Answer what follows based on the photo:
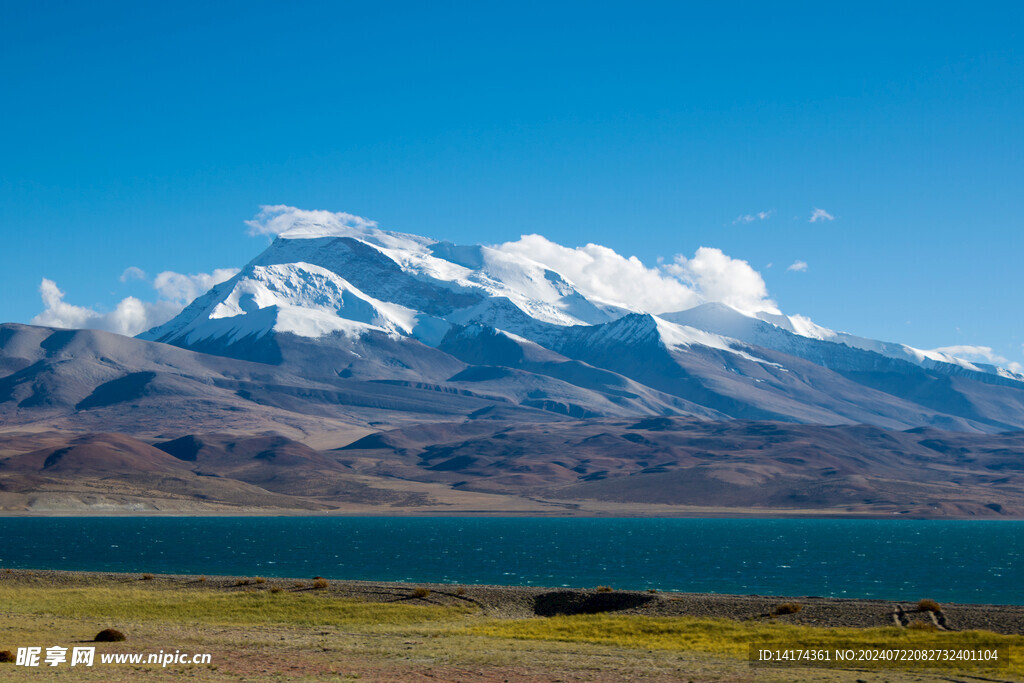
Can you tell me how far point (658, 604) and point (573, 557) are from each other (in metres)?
69.2

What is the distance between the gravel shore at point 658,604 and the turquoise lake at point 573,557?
2207 cm

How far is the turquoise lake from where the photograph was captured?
94.2m

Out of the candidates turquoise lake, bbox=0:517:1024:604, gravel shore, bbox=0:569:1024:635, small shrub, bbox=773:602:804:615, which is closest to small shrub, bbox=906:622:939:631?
gravel shore, bbox=0:569:1024:635

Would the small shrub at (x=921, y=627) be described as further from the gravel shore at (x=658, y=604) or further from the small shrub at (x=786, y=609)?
the small shrub at (x=786, y=609)

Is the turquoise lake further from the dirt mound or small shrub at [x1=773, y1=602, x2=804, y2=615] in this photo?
small shrub at [x1=773, y1=602, x2=804, y2=615]

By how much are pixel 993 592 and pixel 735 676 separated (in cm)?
6791

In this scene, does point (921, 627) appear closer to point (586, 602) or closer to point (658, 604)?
point (658, 604)

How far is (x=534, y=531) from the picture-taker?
650 ft

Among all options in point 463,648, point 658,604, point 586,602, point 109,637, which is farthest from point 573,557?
point 109,637

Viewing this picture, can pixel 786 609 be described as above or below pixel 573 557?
above

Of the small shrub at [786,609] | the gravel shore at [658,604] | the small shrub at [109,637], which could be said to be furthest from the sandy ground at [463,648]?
the small shrub at [786,609]

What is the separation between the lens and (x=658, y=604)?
58062 millimetres

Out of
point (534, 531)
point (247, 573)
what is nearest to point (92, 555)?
point (247, 573)

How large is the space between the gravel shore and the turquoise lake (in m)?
22.1
